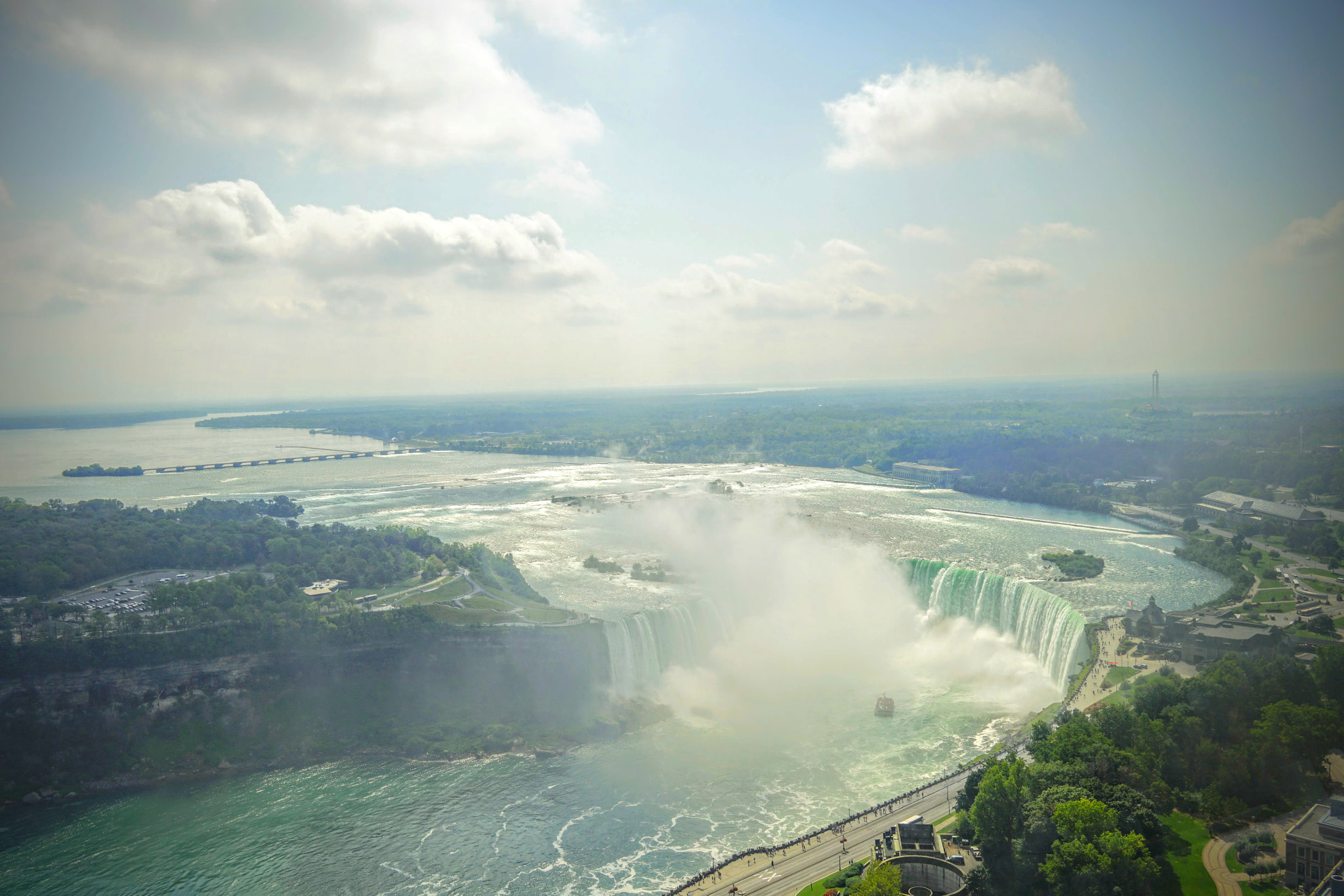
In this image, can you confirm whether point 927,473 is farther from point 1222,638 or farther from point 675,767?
point 675,767

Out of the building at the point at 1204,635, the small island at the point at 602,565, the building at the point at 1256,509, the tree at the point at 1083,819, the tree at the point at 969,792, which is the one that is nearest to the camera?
the tree at the point at 1083,819

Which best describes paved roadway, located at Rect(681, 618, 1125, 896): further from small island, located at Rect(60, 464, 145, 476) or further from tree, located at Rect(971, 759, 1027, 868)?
small island, located at Rect(60, 464, 145, 476)

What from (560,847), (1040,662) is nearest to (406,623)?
(560,847)

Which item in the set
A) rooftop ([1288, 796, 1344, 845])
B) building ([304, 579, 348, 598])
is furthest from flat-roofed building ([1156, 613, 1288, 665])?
building ([304, 579, 348, 598])

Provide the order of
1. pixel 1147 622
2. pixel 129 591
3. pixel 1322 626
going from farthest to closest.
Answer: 1. pixel 129 591
2. pixel 1147 622
3. pixel 1322 626

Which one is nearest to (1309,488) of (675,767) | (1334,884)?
(1334,884)

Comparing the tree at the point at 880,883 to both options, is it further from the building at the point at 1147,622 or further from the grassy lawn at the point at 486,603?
the grassy lawn at the point at 486,603

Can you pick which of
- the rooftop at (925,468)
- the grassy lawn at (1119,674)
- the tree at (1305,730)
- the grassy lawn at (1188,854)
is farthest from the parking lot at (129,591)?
the rooftop at (925,468)
